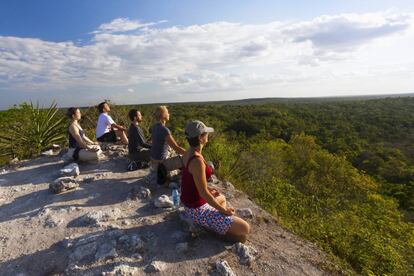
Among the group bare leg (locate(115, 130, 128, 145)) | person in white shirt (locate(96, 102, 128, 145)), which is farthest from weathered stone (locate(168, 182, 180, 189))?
bare leg (locate(115, 130, 128, 145))

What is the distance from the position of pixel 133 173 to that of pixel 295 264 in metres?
3.47

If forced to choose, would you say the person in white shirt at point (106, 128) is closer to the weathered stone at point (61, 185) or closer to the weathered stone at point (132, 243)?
the weathered stone at point (61, 185)

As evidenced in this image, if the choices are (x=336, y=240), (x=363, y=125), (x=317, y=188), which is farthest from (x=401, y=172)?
(x=336, y=240)

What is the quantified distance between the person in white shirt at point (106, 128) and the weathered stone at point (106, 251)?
383 centimetres

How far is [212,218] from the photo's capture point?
360 cm

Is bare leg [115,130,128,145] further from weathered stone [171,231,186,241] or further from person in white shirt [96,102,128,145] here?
weathered stone [171,231,186,241]

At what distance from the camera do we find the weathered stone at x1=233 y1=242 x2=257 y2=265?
3443mm

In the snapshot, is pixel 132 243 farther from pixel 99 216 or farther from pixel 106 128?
pixel 106 128

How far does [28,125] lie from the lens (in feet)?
27.3

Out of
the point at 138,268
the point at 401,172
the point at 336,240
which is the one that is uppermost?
the point at 138,268

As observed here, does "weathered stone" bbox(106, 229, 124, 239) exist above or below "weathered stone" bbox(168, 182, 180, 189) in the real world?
below

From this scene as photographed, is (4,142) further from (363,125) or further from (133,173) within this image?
(363,125)

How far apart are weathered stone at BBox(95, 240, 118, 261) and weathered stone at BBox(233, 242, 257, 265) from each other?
1.32 metres

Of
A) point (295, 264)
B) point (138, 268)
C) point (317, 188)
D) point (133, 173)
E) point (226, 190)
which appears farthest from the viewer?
point (317, 188)
